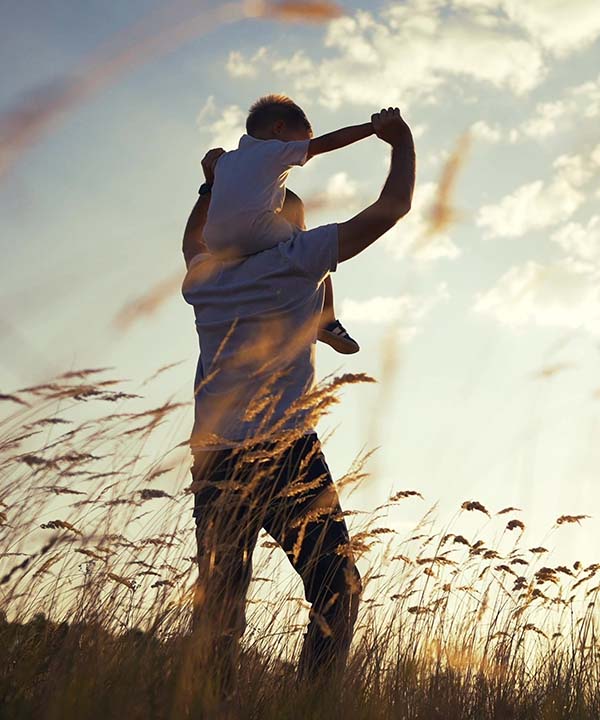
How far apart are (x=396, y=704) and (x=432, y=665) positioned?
0.58 meters

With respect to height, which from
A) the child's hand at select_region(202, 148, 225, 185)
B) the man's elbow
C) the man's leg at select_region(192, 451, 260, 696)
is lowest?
the man's leg at select_region(192, 451, 260, 696)

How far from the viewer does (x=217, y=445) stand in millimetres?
2930

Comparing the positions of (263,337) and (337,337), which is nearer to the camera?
(263,337)

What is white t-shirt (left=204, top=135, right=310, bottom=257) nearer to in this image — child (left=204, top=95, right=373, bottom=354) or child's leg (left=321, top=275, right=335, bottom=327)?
child (left=204, top=95, right=373, bottom=354)

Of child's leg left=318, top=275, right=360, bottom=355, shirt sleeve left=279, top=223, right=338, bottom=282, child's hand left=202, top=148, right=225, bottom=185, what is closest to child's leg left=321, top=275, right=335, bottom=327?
child's leg left=318, top=275, right=360, bottom=355

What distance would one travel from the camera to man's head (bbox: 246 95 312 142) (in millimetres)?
3150

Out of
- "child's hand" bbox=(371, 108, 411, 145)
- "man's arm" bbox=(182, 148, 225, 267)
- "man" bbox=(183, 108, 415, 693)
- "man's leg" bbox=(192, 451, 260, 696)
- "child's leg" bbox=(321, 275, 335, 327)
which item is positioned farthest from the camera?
"man's arm" bbox=(182, 148, 225, 267)

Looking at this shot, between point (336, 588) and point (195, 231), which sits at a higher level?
point (195, 231)

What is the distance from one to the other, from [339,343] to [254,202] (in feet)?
1.87

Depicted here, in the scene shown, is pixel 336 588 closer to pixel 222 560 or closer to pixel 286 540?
pixel 286 540

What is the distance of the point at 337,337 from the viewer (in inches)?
127

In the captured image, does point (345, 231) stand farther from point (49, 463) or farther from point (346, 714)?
point (346, 714)

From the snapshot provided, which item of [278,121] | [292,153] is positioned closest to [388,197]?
[292,153]

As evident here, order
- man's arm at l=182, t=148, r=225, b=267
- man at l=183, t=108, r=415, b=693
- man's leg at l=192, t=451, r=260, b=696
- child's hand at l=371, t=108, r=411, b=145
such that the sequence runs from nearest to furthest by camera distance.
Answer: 1. man's leg at l=192, t=451, r=260, b=696
2. man at l=183, t=108, r=415, b=693
3. child's hand at l=371, t=108, r=411, b=145
4. man's arm at l=182, t=148, r=225, b=267
